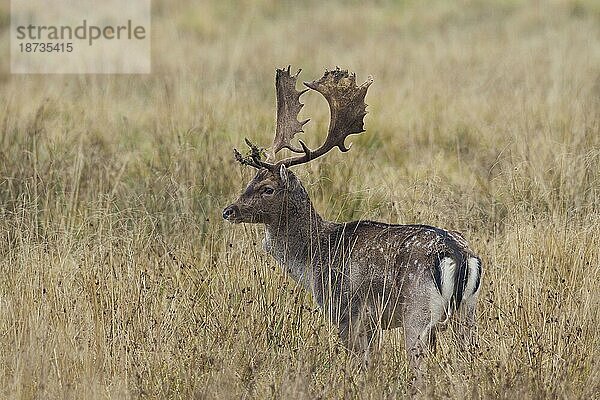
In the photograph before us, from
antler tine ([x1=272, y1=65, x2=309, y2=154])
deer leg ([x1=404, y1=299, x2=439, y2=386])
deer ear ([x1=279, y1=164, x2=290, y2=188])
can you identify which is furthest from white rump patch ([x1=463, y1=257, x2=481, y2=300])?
antler tine ([x1=272, y1=65, x2=309, y2=154])

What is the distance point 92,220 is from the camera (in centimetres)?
721

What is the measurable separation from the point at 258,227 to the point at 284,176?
96 centimetres

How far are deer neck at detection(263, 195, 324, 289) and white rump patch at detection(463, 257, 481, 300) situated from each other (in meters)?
0.99

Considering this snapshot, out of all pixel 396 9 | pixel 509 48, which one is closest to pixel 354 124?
pixel 509 48

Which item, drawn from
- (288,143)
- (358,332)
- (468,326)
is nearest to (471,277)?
(468,326)

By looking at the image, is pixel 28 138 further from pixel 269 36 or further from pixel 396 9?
pixel 396 9

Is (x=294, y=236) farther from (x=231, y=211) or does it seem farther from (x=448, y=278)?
(x=448, y=278)

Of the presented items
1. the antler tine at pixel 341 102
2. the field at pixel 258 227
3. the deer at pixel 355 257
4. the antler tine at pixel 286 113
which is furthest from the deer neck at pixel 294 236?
the antler tine at pixel 286 113

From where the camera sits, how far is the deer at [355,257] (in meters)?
5.26

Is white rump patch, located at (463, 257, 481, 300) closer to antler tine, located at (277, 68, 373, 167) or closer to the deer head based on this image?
the deer head

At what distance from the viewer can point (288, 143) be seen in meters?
6.40

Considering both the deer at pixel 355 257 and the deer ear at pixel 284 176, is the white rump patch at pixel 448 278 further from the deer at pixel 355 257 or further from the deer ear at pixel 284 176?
the deer ear at pixel 284 176

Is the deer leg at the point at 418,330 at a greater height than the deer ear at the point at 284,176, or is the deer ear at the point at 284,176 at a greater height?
the deer ear at the point at 284,176

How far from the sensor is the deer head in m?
5.91
